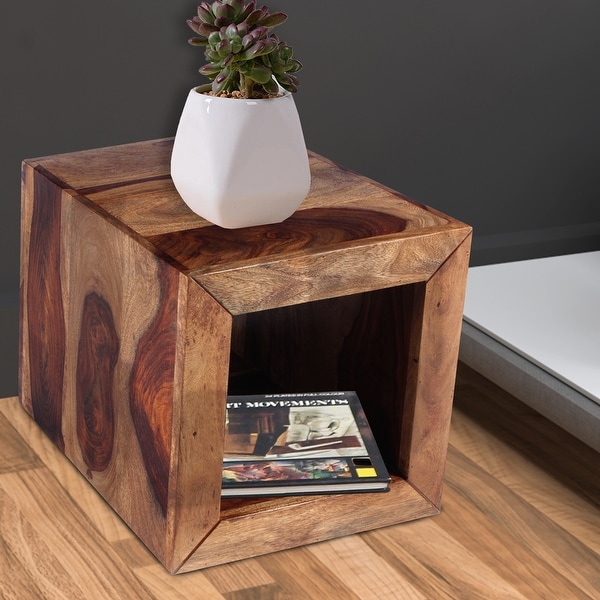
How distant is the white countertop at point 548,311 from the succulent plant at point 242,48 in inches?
19.4

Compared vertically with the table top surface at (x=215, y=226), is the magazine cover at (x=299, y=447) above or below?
below

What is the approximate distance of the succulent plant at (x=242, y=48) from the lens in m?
1.05

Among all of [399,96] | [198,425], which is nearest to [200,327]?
[198,425]

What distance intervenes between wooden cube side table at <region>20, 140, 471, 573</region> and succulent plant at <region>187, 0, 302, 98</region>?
141 millimetres

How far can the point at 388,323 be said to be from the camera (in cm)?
126

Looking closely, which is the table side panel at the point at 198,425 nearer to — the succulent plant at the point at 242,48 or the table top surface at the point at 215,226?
the table top surface at the point at 215,226

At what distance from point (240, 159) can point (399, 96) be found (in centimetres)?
82

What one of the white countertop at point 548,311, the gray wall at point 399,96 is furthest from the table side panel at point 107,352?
the white countertop at point 548,311

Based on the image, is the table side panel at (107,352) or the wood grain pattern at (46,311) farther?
the wood grain pattern at (46,311)

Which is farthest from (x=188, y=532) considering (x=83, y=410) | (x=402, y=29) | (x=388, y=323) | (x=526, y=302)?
(x=402, y=29)

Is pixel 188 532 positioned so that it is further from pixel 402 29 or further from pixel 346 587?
pixel 402 29

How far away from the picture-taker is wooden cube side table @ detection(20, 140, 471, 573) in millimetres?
1062

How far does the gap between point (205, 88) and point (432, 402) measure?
1.30 feet

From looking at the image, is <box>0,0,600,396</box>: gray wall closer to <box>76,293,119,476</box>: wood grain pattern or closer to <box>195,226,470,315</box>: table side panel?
<box>76,293,119,476</box>: wood grain pattern
